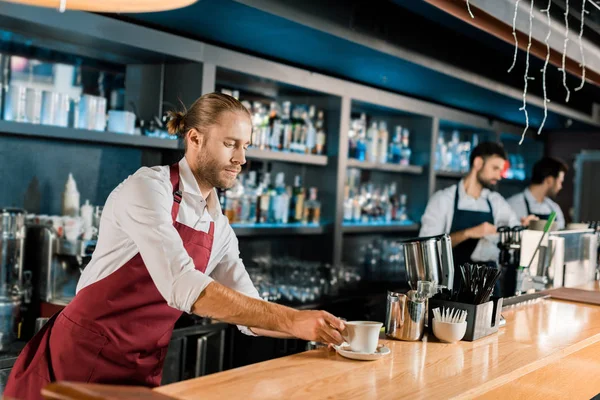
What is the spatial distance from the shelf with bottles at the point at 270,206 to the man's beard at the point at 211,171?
1.76 m

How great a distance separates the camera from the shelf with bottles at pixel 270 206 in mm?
4031

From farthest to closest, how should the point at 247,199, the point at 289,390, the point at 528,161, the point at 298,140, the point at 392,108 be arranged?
the point at 528,161, the point at 392,108, the point at 298,140, the point at 247,199, the point at 289,390

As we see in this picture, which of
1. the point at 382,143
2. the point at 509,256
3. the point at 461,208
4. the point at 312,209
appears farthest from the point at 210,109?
the point at 382,143

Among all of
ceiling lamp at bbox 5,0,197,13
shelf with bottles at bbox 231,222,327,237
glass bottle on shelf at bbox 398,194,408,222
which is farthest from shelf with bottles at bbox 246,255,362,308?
ceiling lamp at bbox 5,0,197,13

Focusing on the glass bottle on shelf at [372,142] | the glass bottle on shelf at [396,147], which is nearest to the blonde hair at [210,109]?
the glass bottle on shelf at [372,142]

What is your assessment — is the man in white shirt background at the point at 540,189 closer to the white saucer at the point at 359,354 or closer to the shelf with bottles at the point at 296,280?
the shelf with bottles at the point at 296,280

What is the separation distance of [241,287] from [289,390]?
2.29ft

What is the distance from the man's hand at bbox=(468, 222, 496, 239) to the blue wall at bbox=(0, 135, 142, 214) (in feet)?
5.83

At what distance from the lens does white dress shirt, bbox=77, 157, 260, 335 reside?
1751mm

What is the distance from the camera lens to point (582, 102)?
21.0 ft

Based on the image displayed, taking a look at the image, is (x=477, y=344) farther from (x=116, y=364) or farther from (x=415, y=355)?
(x=116, y=364)

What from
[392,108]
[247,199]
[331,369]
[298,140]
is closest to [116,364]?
[331,369]

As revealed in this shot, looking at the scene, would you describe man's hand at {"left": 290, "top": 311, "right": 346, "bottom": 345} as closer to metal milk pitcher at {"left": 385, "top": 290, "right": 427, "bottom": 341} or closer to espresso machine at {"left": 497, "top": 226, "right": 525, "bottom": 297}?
metal milk pitcher at {"left": 385, "top": 290, "right": 427, "bottom": 341}

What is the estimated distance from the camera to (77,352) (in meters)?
1.93
